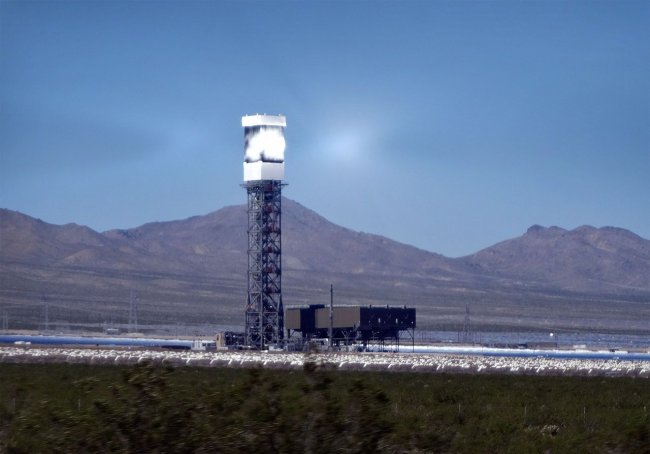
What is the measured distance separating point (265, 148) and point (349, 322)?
1385 centimetres

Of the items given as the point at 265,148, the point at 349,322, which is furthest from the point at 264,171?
the point at 349,322

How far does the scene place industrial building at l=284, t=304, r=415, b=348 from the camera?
76500 mm

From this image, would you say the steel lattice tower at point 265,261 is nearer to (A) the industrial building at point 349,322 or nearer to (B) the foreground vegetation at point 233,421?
(A) the industrial building at point 349,322

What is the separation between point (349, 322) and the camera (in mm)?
76438

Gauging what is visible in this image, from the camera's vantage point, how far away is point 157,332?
13500cm

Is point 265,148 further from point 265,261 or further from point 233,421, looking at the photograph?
point 233,421

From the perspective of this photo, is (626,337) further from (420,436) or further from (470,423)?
(420,436)

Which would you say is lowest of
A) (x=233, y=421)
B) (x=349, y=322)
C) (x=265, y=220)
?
(x=233, y=421)

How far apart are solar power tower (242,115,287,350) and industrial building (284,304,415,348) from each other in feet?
8.88

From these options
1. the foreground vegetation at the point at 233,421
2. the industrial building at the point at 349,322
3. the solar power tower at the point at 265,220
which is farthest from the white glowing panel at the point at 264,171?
the foreground vegetation at the point at 233,421

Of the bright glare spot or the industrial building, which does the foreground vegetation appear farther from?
the industrial building

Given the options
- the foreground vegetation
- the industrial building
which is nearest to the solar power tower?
the industrial building

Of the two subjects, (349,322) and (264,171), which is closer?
(264,171)

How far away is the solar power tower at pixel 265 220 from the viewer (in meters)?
74.9
